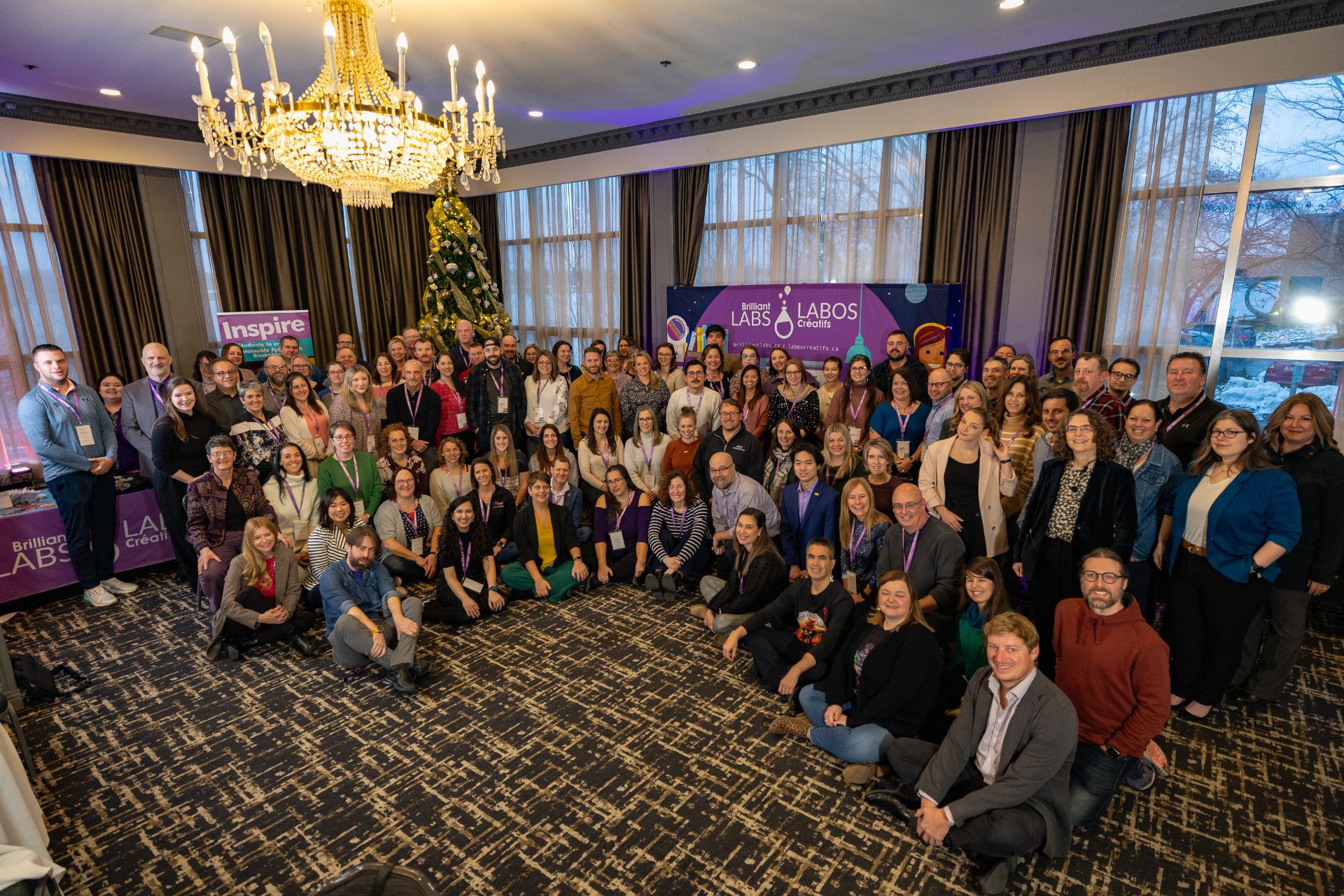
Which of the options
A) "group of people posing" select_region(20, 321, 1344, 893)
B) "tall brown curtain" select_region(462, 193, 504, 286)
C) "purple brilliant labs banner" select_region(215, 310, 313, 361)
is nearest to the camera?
"group of people posing" select_region(20, 321, 1344, 893)

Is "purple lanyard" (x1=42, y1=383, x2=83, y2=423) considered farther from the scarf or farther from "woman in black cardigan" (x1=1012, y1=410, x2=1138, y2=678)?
the scarf

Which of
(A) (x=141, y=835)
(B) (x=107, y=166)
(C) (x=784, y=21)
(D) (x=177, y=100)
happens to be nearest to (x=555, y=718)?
(A) (x=141, y=835)

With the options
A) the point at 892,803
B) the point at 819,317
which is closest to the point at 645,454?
the point at 819,317

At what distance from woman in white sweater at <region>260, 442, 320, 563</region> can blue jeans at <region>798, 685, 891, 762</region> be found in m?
3.45

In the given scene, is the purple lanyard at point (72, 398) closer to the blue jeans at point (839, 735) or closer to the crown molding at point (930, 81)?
the crown molding at point (930, 81)

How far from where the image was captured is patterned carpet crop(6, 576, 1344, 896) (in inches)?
94.6

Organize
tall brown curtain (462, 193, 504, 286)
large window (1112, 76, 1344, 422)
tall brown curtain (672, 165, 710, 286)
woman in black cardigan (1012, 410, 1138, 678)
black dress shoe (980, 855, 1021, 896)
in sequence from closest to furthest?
1. black dress shoe (980, 855, 1021, 896)
2. woman in black cardigan (1012, 410, 1138, 678)
3. large window (1112, 76, 1344, 422)
4. tall brown curtain (672, 165, 710, 286)
5. tall brown curtain (462, 193, 504, 286)

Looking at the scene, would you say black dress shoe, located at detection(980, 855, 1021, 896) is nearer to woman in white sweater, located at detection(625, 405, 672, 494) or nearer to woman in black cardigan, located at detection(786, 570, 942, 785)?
woman in black cardigan, located at detection(786, 570, 942, 785)

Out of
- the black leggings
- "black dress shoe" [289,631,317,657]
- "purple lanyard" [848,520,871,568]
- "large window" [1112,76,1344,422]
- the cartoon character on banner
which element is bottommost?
"black dress shoe" [289,631,317,657]

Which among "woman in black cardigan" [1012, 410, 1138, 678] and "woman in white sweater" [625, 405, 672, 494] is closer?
"woman in black cardigan" [1012, 410, 1138, 678]

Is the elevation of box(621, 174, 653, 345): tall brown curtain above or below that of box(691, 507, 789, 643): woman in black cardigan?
above

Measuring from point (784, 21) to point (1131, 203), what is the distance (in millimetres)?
3209

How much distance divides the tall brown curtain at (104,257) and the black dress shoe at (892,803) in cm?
829

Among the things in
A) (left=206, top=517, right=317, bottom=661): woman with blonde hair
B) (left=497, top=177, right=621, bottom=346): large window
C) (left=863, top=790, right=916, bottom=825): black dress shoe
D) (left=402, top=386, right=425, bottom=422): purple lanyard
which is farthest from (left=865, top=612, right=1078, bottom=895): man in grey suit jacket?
(left=497, top=177, right=621, bottom=346): large window
